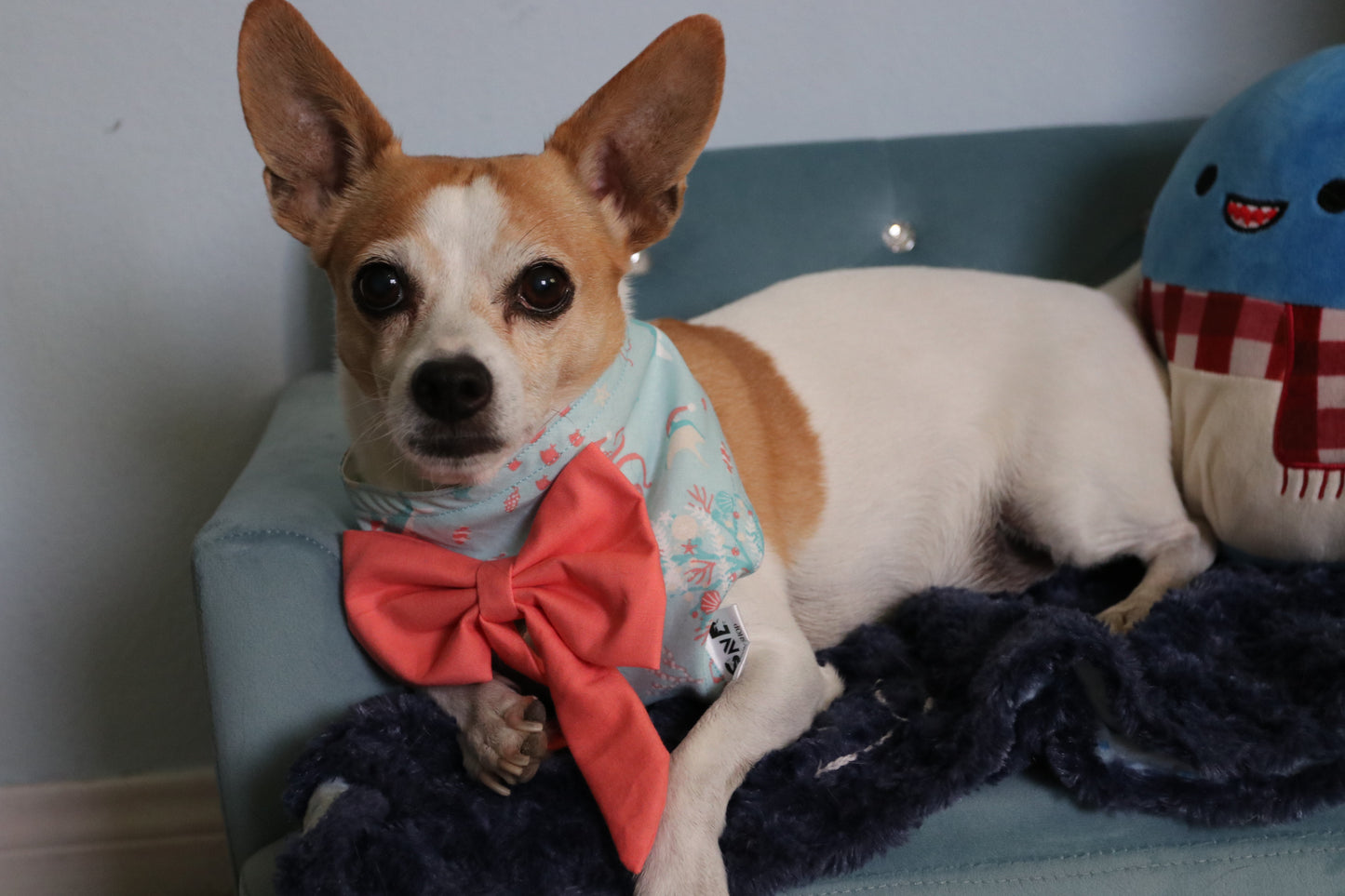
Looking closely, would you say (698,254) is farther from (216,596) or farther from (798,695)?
(216,596)

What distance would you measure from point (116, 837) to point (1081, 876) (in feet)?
6.88

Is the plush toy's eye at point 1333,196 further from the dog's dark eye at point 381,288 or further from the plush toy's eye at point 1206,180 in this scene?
the dog's dark eye at point 381,288

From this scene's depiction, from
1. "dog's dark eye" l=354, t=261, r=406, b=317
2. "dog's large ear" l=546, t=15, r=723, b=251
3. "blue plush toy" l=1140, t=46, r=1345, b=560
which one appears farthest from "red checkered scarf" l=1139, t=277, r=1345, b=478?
"dog's dark eye" l=354, t=261, r=406, b=317

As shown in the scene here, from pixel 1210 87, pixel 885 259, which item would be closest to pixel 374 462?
pixel 885 259

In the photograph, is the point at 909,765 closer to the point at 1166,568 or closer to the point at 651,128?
the point at 1166,568

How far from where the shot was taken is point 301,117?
1.30m

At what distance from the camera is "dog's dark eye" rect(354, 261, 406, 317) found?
47.1 inches

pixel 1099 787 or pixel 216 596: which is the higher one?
pixel 216 596

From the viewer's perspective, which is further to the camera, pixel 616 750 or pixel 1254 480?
pixel 1254 480

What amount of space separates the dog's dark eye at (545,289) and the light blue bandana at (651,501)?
4.7 inches

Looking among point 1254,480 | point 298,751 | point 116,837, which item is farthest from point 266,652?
point 1254,480

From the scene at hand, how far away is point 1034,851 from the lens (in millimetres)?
1167

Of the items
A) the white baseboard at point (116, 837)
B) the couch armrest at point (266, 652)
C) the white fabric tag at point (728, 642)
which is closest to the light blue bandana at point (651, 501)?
the white fabric tag at point (728, 642)

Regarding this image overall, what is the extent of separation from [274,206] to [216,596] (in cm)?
52
